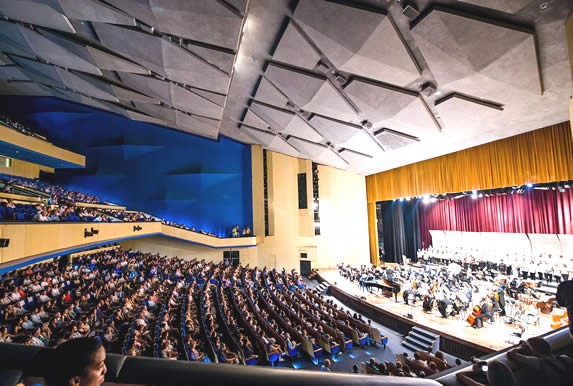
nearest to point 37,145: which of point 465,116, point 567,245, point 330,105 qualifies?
point 330,105

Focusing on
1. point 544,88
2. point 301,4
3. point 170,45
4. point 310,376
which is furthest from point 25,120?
point 544,88

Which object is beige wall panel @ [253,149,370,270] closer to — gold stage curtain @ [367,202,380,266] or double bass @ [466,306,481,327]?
gold stage curtain @ [367,202,380,266]

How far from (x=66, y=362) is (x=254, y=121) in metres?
12.7

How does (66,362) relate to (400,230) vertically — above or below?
above

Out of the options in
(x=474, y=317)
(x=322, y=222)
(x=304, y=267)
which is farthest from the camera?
(x=322, y=222)

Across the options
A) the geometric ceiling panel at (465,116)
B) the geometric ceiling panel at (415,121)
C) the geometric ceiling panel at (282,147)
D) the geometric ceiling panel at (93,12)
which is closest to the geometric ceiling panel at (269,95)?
the geometric ceiling panel at (415,121)

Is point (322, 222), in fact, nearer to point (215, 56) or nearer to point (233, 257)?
point (233, 257)

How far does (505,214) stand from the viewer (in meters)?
14.0

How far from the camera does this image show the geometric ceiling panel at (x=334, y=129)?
10.3 m

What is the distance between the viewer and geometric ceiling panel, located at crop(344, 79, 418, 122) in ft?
24.0

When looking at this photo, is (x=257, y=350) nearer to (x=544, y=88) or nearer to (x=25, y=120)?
(x=544, y=88)

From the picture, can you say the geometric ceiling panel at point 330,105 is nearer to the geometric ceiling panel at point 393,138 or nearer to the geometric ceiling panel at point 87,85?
the geometric ceiling panel at point 393,138

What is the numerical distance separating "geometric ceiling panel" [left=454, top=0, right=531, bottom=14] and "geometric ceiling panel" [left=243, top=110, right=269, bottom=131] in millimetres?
8704

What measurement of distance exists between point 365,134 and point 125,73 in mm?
9014
